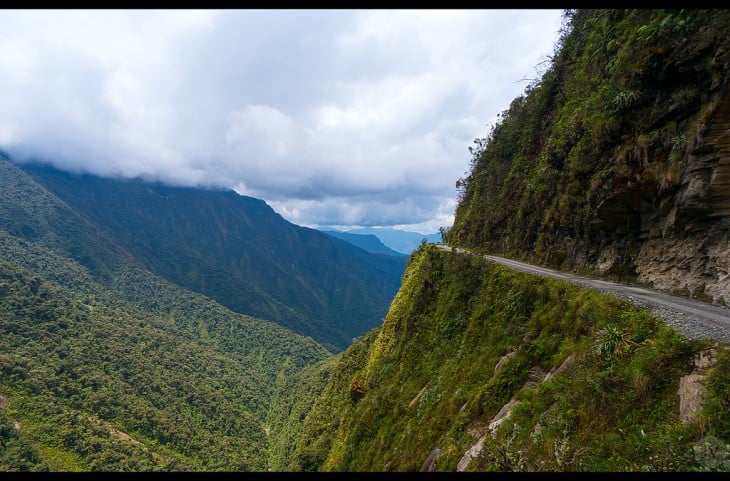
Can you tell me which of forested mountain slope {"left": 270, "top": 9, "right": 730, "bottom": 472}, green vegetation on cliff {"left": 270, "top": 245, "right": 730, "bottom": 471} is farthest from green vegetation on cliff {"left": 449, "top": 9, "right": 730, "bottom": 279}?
green vegetation on cliff {"left": 270, "top": 245, "right": 730, "bottom": 471}

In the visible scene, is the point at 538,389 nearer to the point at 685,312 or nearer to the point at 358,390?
the point at 685,312

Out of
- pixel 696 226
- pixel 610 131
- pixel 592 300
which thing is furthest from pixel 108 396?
pixel 696 226

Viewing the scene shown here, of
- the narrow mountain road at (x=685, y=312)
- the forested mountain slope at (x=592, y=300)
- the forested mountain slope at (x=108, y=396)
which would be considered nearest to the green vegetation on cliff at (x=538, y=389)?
the forested mountain slope at (x=592, y=300)

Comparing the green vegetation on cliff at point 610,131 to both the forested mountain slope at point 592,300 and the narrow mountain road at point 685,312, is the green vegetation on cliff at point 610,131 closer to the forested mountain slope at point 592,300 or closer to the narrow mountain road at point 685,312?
the forested mountain slope at point 592,300

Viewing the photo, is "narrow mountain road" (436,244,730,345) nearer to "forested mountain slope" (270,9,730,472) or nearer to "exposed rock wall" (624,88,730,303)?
"forested mountain slope" (270,9,730,472)

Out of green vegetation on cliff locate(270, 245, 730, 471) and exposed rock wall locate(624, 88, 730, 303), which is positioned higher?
exposed rock wall locate(624, 88, 730, 303)

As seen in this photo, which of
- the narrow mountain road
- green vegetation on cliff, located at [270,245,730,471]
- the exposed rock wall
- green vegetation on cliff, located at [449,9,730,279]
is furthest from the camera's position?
green vegetation on cliff, located at [449,9,730,279]

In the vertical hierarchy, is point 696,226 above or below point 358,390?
Result: above

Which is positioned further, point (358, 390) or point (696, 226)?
point (358, 390)

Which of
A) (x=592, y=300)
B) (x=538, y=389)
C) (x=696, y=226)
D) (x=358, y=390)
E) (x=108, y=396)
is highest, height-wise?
(x=696, y=226)
